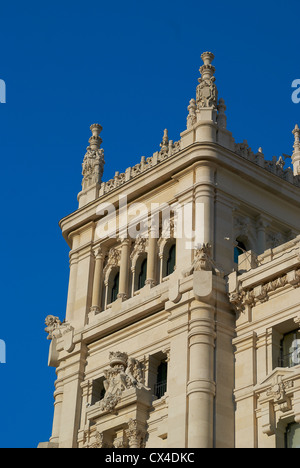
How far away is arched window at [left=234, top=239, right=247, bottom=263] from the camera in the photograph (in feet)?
189

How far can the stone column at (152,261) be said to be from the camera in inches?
2293

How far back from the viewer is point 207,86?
60938 millimetres

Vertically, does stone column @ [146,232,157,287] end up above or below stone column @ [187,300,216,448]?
above

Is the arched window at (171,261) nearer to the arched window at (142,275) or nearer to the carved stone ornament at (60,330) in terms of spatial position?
the arched window at (142,275)

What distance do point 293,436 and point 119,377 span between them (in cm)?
830

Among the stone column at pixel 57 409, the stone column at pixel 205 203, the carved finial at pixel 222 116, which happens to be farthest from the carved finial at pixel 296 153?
the stone column at pixel 57 409

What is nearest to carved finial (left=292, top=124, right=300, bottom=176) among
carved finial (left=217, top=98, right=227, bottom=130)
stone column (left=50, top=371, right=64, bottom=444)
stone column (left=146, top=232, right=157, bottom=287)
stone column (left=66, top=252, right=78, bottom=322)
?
carved finial (left=217, top=98, right=227, bottom=130)

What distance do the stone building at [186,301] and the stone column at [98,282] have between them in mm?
62

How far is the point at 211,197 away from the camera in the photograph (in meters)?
57.5

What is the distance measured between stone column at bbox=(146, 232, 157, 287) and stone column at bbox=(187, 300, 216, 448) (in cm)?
428

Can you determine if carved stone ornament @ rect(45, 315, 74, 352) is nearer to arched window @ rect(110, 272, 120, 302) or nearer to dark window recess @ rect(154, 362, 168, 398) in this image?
arched window @ rect(110, 272, 120, 302)

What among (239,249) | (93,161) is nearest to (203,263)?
(239,249)
